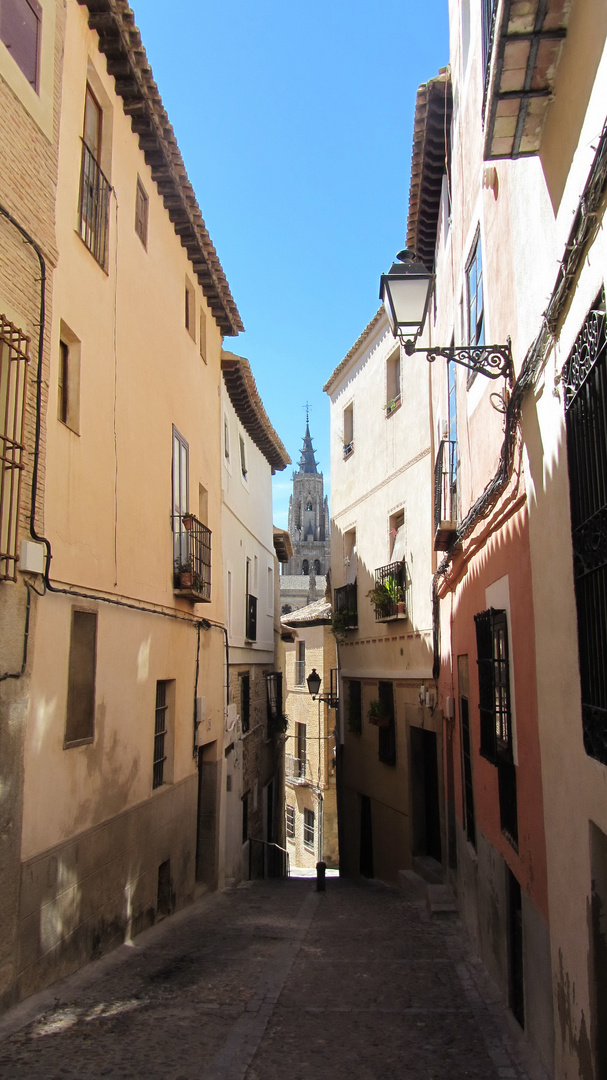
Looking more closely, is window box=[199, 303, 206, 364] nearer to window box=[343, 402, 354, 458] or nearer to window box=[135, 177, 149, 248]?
window box=[135, 177, 149, 248]

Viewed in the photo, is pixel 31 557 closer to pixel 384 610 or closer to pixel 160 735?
pixel 160 735

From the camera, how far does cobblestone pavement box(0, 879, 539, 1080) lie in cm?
488

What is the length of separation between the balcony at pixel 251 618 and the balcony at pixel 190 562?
16.1ft

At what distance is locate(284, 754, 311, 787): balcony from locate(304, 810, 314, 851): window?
108 centimetres

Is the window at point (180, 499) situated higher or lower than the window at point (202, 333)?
lower

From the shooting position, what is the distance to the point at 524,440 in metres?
5.50

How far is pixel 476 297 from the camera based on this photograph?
8086 millimetres

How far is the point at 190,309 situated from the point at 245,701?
7.98 metres

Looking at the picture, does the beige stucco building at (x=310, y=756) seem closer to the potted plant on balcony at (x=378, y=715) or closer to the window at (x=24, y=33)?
the potted plant on balcony at (x=378, y=715)

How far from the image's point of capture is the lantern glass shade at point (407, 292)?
19.7 ft

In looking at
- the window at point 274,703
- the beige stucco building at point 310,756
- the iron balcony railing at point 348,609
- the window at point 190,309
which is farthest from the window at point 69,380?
the beige stucco building at point 310,756

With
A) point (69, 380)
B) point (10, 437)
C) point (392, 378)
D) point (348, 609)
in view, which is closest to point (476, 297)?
point (69, 380)

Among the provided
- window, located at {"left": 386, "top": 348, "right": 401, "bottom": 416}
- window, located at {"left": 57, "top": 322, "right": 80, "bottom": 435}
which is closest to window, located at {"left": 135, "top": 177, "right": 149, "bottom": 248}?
window, located at {"left": 57, "top": 322, "right": 80, "bottom": 435}

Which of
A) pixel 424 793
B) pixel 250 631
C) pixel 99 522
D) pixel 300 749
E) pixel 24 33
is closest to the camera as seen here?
pixel 24 33
